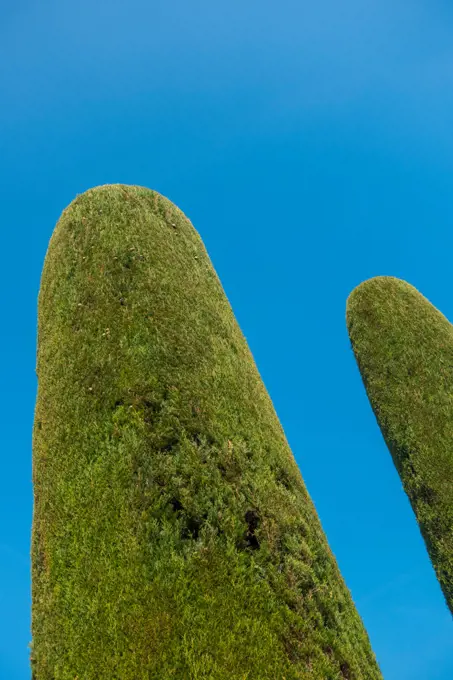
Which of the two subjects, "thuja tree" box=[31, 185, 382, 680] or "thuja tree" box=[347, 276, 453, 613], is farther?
"thuja tree" box=[347, 276, 453, 613]

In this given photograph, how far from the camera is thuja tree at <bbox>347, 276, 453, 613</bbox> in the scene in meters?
10.9

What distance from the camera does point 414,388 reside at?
1213 centimetres

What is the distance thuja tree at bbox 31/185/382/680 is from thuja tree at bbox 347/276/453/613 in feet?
19.1

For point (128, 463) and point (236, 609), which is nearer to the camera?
point (236, 609)

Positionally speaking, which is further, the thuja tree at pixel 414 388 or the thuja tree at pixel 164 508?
the thuja tree at pixel 414 388

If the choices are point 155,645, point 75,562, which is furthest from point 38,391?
point 155,645

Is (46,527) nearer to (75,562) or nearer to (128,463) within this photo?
(75,562)

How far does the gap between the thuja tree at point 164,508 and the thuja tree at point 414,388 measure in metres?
5.83

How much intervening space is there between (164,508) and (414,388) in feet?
28.8

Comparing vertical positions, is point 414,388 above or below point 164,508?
above

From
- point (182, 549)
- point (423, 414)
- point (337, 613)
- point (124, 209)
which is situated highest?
point (124, 209)

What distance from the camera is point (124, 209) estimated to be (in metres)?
7.95

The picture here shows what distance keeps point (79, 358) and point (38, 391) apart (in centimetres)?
102

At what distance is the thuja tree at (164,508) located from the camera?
4.46 meters
